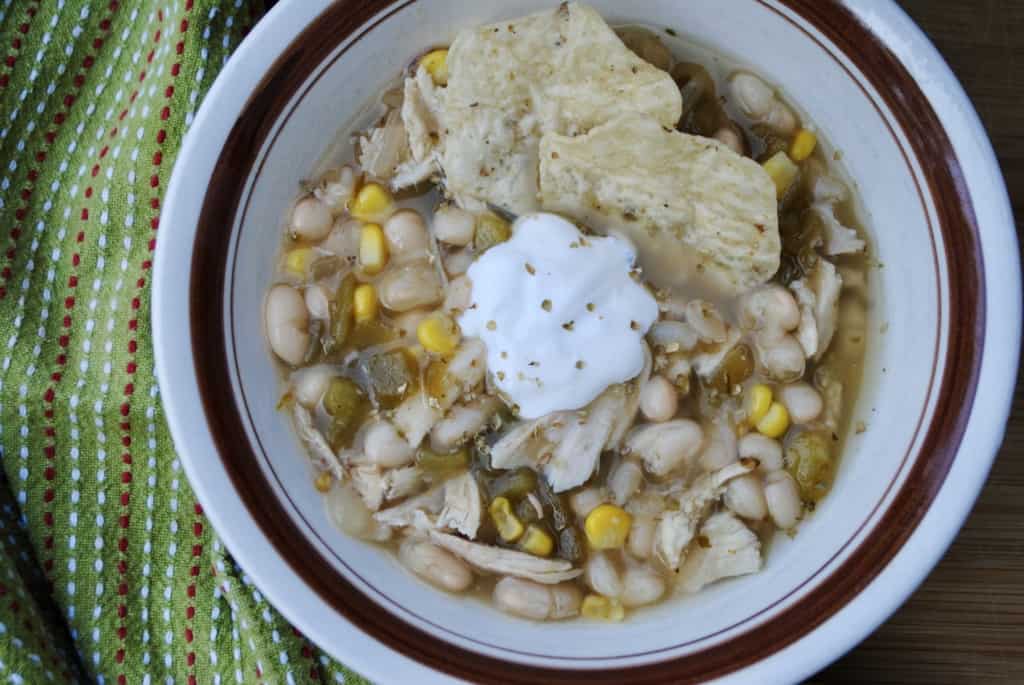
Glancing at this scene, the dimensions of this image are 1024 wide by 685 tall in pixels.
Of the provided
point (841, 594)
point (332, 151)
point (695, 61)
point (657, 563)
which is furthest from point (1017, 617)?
point (332, 151)

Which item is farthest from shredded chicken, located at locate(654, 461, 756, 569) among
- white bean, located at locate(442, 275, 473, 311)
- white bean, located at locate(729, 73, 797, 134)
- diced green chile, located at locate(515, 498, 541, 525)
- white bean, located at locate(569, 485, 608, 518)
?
white bean, located at locate(729, 73, 797, 134)

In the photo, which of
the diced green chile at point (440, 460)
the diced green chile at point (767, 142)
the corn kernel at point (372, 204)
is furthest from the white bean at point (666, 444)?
the corn kernel at point (372, 204)

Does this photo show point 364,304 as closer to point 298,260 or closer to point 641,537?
point 298,260

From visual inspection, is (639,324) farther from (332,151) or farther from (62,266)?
(62,266)

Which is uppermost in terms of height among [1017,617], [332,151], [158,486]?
[332,151]

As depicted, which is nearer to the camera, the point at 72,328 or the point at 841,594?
the point at 841,594

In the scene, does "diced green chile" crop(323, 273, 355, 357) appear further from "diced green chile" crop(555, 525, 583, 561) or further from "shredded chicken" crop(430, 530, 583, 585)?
"diced green chile" crop(555, 525, 583, 561)
